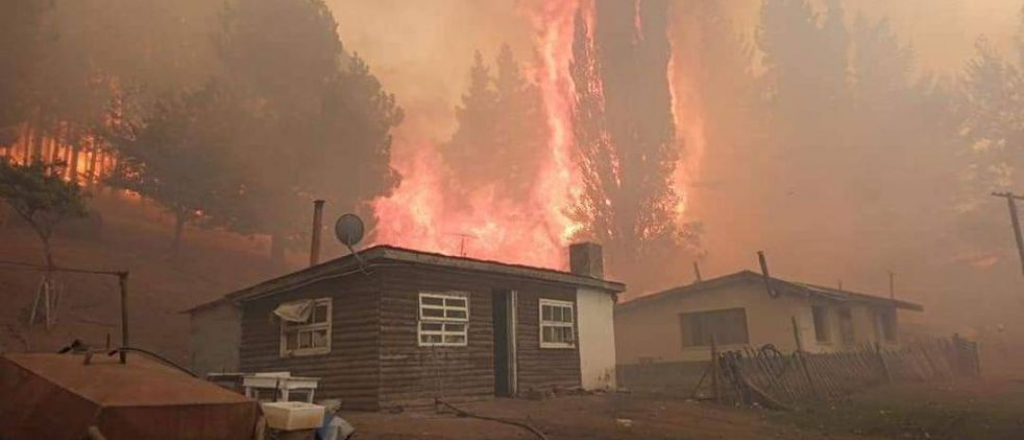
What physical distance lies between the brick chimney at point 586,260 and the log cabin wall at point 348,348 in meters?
8.95

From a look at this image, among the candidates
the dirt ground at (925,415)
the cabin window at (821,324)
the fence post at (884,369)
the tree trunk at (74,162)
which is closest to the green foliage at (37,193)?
the tree trunk at (74,162)

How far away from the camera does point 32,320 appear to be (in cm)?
2472

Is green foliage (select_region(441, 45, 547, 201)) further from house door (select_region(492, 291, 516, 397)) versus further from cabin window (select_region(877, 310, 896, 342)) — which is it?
house door (select_region(492, 291, 516, 397))

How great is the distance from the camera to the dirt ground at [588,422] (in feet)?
40.5

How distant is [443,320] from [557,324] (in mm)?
4607

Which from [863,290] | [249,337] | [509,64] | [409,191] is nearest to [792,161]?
[863,290]

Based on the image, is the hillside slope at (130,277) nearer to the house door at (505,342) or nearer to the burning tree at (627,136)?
the house door at (505,342)

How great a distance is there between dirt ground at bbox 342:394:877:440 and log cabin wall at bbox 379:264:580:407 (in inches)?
25.6

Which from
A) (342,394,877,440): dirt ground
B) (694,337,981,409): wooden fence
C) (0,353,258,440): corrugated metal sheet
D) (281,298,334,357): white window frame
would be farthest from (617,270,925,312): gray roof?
(0,353,258,440): corrugated metal sheet

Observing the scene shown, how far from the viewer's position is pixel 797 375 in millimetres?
Answer: 19484

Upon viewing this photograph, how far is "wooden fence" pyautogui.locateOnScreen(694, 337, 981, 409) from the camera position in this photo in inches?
728

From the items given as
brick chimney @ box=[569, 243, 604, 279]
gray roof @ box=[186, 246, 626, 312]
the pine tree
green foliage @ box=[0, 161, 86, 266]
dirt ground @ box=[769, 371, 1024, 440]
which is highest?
the pine tree

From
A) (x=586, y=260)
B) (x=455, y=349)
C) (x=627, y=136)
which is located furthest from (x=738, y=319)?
(x=627, y=136)

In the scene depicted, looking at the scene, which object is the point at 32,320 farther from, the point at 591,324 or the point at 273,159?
the point at 591,324
